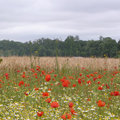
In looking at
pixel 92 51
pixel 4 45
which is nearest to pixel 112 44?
pixel 92 51

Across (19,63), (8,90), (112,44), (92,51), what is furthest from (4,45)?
(8,90)

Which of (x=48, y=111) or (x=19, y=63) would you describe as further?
(x=19, y=63)

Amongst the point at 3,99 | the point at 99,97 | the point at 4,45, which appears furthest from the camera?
the point at 4,45

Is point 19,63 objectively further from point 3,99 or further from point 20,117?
point 20,117

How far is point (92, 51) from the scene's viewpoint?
1790 inches

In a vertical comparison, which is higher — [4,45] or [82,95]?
[4,45]

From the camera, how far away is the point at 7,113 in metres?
3.40

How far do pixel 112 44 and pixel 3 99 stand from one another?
38.6m

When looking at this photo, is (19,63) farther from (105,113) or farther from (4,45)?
(4,45)

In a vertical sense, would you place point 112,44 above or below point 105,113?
above

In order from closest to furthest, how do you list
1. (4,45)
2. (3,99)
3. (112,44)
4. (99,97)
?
(3,99) < (99,97) < (112,44) < (4,45)

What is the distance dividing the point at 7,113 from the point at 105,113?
1683 millimetres

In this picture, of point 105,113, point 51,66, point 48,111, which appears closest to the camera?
point 48,111

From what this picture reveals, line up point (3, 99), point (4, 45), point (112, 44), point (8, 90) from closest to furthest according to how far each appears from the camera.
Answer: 1. point (3, 99)
2. point (8, 90)
3. point (112, 44)
4. point (4, 45)
